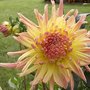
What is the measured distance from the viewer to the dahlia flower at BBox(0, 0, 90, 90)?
3.92ft

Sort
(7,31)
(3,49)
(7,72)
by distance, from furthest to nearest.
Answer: (3,49), (7,72), (7,31)

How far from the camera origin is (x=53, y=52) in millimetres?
1176

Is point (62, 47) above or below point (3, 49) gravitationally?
above

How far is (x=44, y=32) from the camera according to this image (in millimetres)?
1231

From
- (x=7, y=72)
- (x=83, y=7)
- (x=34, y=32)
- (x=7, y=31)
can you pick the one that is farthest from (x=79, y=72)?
(x=83, y=7)

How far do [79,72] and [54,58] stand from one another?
0.09 meters

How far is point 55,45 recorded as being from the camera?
1.18 metres

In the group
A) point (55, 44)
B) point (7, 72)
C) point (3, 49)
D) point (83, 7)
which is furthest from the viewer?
point (83, 7)

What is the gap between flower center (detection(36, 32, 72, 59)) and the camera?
3.87ft

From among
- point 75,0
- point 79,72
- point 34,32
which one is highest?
point 34,32

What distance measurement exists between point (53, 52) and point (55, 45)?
23 mm

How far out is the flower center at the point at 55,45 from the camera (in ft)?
3.87

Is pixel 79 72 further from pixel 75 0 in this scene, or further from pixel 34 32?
pixel 75 0

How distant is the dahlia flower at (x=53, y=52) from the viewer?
3.92ft
